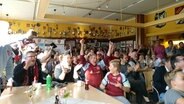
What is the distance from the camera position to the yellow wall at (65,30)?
1153 cm

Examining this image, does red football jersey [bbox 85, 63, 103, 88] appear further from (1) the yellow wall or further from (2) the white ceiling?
(1) the yellow wall

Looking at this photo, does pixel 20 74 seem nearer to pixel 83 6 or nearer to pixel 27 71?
pixel 27 71

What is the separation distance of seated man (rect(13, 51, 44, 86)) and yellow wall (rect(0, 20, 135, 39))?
7.49 meters

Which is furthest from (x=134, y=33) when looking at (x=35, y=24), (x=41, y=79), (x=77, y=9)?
(x=41, y=79)

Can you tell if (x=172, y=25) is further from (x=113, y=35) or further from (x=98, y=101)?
(x=98, y=101)

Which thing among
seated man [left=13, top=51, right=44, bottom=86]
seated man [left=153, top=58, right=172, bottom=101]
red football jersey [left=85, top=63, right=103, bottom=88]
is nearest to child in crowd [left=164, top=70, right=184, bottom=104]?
seated man [left=153, top=58, right=172, bottom=101]

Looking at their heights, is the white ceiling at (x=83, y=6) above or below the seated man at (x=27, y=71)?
above

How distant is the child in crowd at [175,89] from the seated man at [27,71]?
92.6 inches

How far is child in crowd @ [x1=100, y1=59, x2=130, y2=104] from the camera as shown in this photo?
381 centimetres

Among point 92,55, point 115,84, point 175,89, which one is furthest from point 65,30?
point 175,89

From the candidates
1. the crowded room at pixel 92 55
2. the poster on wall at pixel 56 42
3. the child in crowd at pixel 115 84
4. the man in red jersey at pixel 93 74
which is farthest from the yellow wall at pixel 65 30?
the child in crowd at pixel 115 84

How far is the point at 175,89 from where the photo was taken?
2.62 metres

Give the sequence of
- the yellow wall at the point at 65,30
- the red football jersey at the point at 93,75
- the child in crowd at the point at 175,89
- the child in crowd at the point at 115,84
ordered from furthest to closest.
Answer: the yellow wall at the point at 65,30
the red football jersey at the point at 93,75
the child in crowd at the point at 115,84
the child in crowd at the point at 175,89

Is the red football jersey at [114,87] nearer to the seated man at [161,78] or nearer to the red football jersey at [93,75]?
the red football jersey at [93,75]
